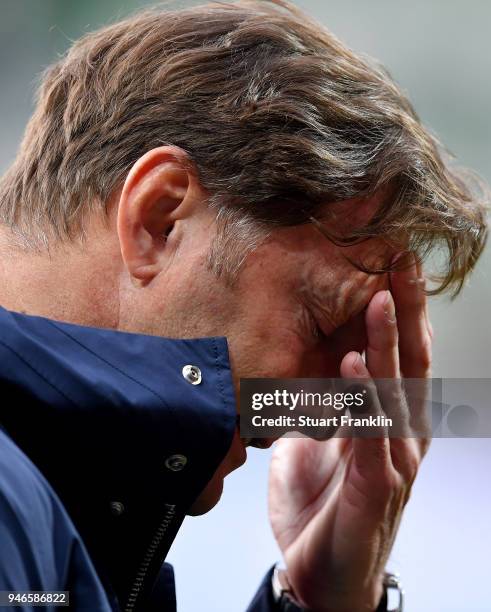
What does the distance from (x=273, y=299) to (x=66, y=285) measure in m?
0.25

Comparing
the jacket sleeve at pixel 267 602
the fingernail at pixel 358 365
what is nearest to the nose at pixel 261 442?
the fingernail at pixel 358 365

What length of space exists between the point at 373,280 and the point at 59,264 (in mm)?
405

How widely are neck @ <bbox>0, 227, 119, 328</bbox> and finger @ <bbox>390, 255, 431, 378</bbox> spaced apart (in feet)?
1.30

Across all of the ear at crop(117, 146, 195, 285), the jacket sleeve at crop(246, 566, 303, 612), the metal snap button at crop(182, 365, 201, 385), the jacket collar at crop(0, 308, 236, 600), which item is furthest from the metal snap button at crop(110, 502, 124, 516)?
the jacket sleeve at crop(246, 566, 303, 612)

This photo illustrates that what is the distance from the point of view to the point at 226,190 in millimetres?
1254

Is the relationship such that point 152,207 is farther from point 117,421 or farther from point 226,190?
point 117,421

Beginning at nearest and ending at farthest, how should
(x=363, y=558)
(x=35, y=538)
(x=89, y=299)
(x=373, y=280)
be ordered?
(x=35, y=538), (x=89, y=299), (x=373, y=280), (x=363, y=558)

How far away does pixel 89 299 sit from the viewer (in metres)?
1.23

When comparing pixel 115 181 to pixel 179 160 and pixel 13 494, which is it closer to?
pixel 179 160

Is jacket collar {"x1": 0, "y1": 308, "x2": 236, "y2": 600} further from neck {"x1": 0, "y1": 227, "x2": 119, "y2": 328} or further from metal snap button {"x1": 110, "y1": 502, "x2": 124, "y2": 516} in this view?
neck {"x1": 0, "y1": 227, "x2": 119, "y2": 328}

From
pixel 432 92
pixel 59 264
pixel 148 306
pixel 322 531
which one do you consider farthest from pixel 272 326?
pixel 432 92

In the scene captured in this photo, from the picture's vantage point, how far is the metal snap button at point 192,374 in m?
1.12

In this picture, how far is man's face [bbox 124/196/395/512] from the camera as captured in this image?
4.07ft

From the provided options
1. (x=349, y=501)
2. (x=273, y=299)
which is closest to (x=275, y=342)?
(x=273, y=299)
